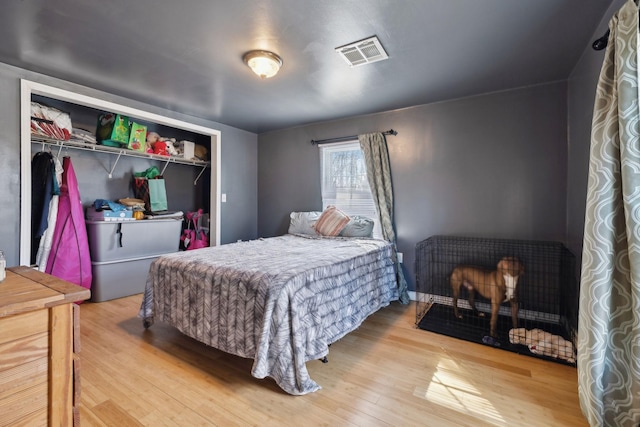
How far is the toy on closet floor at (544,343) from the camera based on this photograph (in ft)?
6.97

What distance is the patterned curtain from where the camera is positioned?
4.16ft

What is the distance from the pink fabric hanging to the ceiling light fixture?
231 cm

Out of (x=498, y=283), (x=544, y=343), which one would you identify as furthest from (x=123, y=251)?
(x=544, y=343)

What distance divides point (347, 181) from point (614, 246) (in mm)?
2803

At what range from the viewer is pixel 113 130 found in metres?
3.22

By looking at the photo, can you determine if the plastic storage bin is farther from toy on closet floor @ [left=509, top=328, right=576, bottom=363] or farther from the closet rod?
toy on closet floor @ [left=509, top=328, right=576, bottom=363]

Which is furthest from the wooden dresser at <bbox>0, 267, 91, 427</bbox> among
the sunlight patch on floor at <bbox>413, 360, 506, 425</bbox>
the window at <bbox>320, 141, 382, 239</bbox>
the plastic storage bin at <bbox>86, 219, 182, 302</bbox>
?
the window at <bbox>320, 141, 382, 239</bbox>

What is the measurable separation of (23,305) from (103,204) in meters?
3.00

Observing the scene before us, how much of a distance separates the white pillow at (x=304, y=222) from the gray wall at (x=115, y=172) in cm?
101

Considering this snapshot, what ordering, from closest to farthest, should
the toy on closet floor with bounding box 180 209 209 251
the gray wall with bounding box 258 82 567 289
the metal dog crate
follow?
the metal dog crate, the gray wall with bounding box 258 82 567 289, the toy on closet floor with bounding box 180 209 209 251

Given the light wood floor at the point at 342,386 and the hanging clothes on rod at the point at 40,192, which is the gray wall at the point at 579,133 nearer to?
the light wood floor at the point at 342,386

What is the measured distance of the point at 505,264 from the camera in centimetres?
246

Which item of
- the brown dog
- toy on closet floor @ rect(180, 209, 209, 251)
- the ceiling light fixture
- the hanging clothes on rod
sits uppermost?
the ceiling light fixture

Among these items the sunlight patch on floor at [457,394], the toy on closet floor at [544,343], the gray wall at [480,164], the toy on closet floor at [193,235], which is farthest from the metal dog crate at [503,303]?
the toy on closet floor at [193,235]
